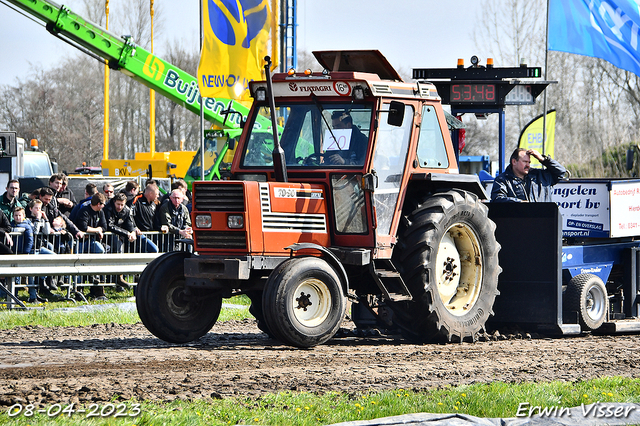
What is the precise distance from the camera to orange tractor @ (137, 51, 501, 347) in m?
8.29

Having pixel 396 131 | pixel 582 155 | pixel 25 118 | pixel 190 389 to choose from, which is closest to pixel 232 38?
pixel 396 131

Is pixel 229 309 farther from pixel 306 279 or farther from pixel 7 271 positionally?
pixel 306 279

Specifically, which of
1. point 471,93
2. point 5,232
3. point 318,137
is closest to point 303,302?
point 318,137

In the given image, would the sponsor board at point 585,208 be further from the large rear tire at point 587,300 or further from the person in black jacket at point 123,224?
the person in black jacket at point 123,224

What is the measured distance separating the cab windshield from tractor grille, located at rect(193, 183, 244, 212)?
31.4 inches

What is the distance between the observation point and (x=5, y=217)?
13445mm

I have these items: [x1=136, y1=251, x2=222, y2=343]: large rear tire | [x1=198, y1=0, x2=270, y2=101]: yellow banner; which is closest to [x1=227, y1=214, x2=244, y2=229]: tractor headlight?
[x1=136, y1=251, x2=222, y2=343]: large rear tire

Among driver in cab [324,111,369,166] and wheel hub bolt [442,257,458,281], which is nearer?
driver in cab [324,111,369,166]

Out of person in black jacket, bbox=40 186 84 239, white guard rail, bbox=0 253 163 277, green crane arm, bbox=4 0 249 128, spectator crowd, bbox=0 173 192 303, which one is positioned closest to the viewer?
white guard rail, bbox=0 253 163 277

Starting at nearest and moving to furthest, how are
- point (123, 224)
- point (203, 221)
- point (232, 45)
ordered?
1. point (203, 221)
2. point (123, 224)
3. point (232, 45)

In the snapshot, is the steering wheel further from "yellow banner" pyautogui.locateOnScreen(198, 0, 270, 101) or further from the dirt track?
"yellow banner" pyautogui.locateOnScreen(198, 0, 270, 101)

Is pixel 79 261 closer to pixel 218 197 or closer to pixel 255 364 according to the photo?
pixel 218 197

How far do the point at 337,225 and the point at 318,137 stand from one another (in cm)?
93

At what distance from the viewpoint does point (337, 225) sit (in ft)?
28.9
